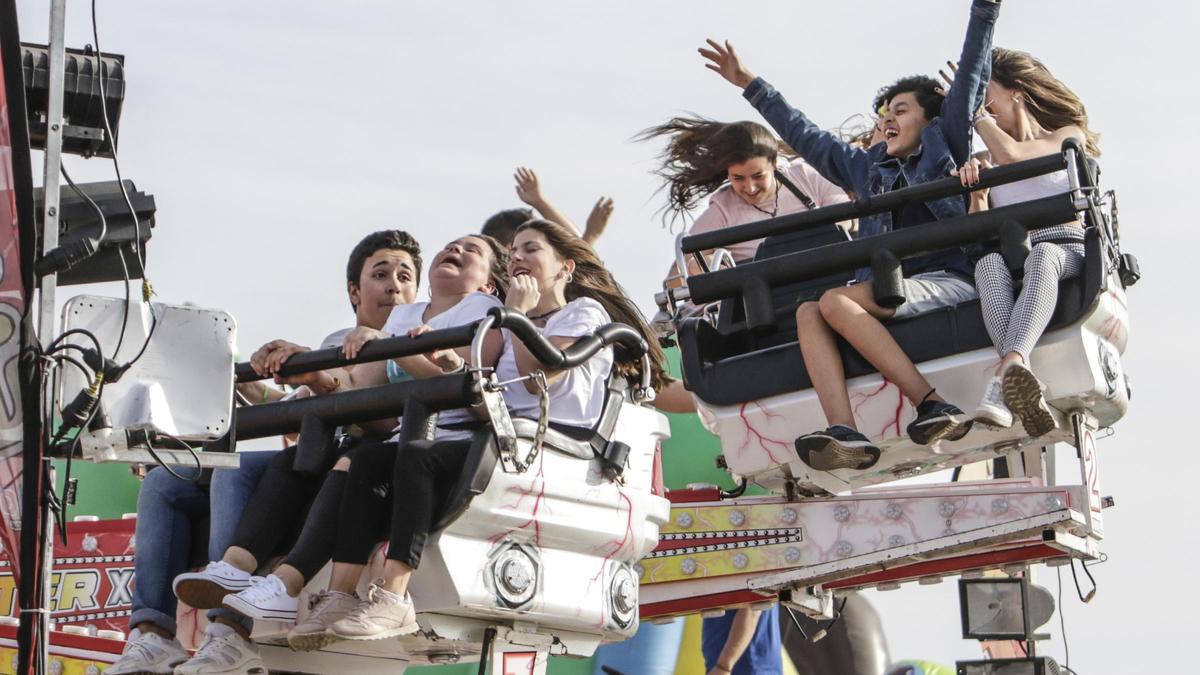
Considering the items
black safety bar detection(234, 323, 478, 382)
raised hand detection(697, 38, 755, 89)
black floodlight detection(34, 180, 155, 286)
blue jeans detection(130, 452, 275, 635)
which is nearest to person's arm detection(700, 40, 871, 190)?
raised hand detection(697, 38, 755, 89)

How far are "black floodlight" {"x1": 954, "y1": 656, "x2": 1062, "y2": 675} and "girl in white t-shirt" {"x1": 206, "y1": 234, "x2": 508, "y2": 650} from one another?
2.16m

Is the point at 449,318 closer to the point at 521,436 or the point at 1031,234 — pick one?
the point at 521,436

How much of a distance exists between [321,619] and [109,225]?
1.30 meters

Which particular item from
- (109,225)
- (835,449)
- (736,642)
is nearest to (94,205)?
(109,225)

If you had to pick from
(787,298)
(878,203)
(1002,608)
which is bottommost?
(1002,608)

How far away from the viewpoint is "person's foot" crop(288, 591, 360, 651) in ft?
19.1

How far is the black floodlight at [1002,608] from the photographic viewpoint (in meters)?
7.54

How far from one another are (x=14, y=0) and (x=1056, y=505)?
3.89m

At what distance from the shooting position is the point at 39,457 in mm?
Result: 5309

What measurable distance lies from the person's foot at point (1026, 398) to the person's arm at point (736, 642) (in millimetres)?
2015

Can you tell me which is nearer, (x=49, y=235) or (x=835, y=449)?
(x=49, y=235)

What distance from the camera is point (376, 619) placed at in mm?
5770

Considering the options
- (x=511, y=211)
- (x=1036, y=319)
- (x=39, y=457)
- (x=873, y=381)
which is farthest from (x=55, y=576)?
(x=1036, y=319)

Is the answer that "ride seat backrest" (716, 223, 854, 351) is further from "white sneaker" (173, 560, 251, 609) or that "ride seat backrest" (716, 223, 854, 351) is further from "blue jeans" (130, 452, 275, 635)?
"white sneaker" (173, 560, 251, 609)
